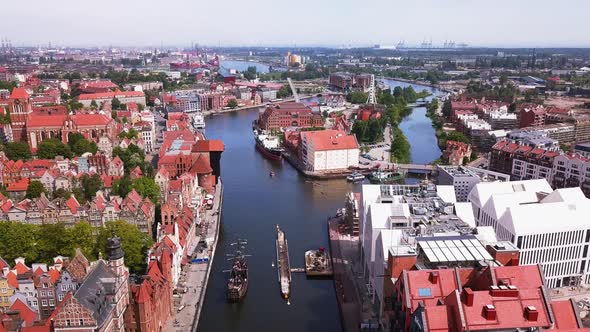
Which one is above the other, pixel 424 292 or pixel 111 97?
pixel 111 97

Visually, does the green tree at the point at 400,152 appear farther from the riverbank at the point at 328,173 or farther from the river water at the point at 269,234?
the riverbank at the point at 328,173

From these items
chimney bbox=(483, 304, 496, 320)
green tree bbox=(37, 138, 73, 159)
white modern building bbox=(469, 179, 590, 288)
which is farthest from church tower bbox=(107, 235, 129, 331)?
green tree bbox=(37, 138, 73, 159)

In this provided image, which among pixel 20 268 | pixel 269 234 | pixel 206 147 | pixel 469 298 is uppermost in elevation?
pixel 469 298

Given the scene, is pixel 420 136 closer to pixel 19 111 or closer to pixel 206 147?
pixel 206 147

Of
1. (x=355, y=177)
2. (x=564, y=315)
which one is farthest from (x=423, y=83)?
(x=564, y=315)

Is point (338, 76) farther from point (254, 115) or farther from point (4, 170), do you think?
point (4, 170)

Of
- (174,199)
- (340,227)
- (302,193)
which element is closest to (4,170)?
(174,199)
